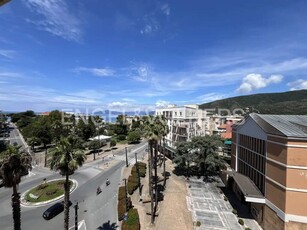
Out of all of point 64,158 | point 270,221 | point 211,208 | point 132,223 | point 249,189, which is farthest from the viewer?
point 211,208

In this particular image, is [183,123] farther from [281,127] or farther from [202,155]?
[281,127]

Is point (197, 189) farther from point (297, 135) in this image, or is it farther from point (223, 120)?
point (223, 120)

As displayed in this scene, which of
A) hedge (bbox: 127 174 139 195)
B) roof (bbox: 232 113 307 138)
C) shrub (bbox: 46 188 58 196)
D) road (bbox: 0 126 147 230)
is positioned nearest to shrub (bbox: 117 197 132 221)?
road (bbox: 0 126 147 230)

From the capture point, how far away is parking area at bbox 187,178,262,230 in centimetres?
2964

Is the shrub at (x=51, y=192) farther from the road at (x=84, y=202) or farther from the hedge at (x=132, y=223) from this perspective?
the hedge at (x=132, y=223)

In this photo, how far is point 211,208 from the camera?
1353 inches

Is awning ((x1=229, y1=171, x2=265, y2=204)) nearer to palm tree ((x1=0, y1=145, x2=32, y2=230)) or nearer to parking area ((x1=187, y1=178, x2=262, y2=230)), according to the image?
parking area ((x1=187, y1=178, x2=262, y2=230))

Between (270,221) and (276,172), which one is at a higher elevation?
(276,172)

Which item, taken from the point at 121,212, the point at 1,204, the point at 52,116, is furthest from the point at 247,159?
the point at 52,116

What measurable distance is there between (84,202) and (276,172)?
30704 mm

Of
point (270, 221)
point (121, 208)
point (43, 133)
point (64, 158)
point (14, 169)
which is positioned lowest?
point (121, 208)

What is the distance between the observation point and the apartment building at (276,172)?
78.2 feet

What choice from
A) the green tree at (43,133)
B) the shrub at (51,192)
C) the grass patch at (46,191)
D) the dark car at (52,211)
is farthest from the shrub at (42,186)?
the green tree at (43,133)

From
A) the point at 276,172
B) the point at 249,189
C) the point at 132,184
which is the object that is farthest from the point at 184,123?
the point at 276,172
